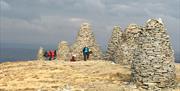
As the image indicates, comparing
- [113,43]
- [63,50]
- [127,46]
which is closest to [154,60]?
[127,46]

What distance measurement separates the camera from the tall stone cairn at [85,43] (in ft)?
213

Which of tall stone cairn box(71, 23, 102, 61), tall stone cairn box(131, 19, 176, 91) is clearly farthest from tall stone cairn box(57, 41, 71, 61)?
tall stone cairn box(131, 19, 176, 91)

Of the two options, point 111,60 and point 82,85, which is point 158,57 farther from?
point 111,60

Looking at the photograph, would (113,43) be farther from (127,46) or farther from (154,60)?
(154,60)

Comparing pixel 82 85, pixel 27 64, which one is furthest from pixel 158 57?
pixel 27 64

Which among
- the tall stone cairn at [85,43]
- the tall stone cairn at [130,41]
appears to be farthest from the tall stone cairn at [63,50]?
the tall stone cairn at [130,41]

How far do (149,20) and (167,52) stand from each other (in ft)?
10.5

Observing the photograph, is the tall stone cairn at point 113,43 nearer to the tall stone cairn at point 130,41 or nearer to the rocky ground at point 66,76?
the tall stone cairn at point 130,41

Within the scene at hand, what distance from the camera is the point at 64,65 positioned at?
57875 mm

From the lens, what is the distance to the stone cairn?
5922 cm

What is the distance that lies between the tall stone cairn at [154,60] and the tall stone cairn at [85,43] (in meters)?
20.9

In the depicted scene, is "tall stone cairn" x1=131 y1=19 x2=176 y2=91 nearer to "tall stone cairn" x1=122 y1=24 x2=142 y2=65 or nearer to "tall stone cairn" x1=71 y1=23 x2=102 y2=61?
"tall stone cairn" x1=122 y1=24 x2=142 y2=65

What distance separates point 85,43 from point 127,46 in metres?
7.11

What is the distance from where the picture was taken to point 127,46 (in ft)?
196
